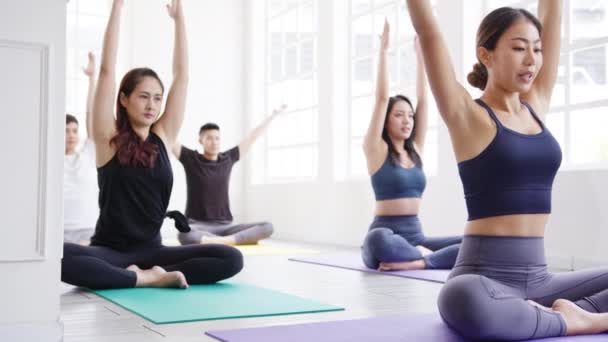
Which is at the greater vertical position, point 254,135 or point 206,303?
point 254,135

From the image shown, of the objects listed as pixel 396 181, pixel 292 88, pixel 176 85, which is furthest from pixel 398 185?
pixel 292 88

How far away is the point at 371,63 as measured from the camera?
6715 millimetres

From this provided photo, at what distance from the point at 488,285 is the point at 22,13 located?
1.50 m

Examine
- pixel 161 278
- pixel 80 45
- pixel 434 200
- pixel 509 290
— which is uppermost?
pixel 80 45

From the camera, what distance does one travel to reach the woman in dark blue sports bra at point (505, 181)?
2.07 metres

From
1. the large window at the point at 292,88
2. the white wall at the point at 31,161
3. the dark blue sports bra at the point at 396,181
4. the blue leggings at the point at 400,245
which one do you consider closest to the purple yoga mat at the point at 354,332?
the white wall at the point at 31,161

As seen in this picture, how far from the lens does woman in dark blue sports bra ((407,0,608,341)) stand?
2074mm

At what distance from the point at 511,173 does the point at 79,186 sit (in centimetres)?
356

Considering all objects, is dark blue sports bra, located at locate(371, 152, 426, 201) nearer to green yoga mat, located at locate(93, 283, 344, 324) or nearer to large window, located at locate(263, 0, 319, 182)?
green yoga mat, located at locate(93, 283, 344, 324)

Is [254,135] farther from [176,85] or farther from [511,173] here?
[511,173]

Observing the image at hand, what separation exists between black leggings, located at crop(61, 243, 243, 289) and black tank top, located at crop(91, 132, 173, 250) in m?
0.07

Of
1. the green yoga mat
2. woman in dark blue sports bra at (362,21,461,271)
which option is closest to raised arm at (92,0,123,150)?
the green yoga mat

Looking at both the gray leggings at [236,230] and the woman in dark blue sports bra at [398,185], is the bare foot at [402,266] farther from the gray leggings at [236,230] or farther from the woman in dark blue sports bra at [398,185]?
the gray leggings at [236,230]

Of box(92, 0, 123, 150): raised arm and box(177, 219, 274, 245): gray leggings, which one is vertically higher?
box(92, 0, 123, 150): raised arm
